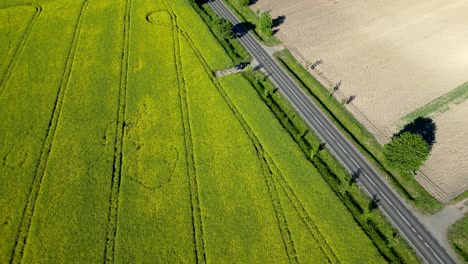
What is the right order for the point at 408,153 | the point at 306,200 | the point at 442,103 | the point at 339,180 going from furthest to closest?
the point at 442,103 < the point at 339,180 < the point at 306,200 < the point at 408,153

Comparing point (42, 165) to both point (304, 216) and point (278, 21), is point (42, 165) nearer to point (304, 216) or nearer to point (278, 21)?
point (304, 216)

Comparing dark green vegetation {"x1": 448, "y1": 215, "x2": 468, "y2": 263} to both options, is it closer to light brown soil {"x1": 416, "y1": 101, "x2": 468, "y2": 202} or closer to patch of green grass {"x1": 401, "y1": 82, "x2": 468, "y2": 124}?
light brown soil {"x1": 416, "y1": 101, "x2": 468, "y2": 202}

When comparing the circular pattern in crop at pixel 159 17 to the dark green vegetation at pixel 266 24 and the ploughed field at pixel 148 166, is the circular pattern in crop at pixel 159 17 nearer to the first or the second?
the ploughed field at pixel 148 166

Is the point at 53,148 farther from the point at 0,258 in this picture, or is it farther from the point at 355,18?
the point at 355,18

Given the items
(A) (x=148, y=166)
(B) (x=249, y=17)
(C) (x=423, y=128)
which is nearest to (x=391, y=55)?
(C) (x=423, y=128)

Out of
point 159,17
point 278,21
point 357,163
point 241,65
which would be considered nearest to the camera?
point 357,163
